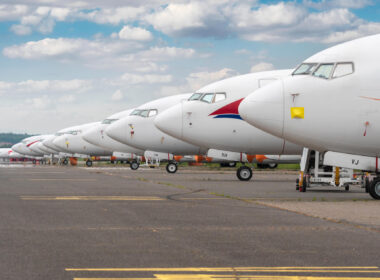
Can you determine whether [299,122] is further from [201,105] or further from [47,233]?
[201,105]

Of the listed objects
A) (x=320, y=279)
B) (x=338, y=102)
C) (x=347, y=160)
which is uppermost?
(x=338, y=102)

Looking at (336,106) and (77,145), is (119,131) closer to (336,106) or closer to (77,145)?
(336,106)

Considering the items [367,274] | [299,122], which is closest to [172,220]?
[367,274]

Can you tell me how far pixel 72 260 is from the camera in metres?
9.01

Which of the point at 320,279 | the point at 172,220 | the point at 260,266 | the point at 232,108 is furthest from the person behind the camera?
the point at 232,108

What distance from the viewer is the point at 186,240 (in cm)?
1109

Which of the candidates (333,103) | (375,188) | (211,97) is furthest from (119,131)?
(375,188)

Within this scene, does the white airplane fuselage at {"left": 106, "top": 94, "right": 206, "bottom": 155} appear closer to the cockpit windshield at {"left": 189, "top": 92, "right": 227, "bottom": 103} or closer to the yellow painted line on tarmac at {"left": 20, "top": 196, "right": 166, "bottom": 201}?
the cockpit windshield at {"left": 189, "top": 92, "right": 227, "bottom": 103}

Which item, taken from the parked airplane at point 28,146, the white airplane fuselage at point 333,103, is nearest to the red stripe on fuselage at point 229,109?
the white airplane fuselage at point 333,103

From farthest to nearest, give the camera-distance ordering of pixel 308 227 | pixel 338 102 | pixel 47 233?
pixel 338 102
pixel 308 227
pixel 47 233

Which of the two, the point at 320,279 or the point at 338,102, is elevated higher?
the point at 338,102

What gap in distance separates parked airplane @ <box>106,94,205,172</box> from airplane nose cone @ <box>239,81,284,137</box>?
22.2 metres

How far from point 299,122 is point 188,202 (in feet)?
14.4

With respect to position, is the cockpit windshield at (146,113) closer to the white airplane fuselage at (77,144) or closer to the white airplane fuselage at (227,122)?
the white airplane fuselage at (227,122)
